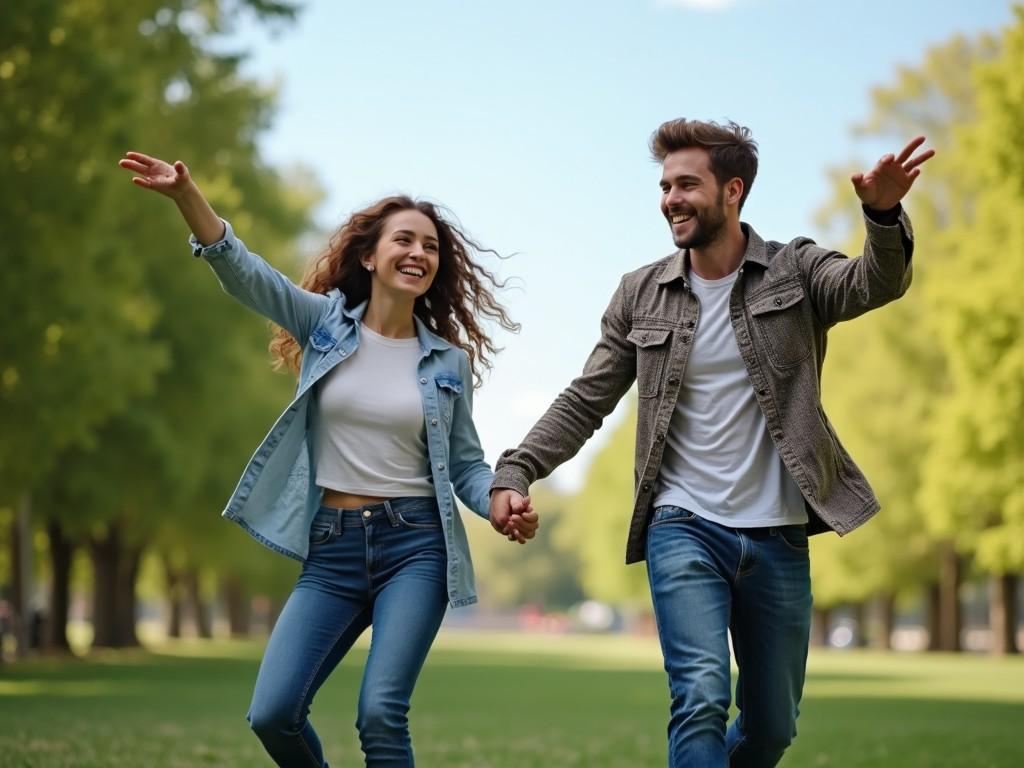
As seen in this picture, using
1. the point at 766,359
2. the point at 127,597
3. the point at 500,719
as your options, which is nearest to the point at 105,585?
the point at 127,597

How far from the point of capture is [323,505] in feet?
19.4

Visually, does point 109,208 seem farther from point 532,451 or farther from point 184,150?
point 532,451

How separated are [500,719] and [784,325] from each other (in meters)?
10.6

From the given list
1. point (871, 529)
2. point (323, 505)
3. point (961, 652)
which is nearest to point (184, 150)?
point (871, 529)

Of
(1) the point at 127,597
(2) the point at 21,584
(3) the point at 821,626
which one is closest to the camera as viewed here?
(2) the point at 21,584

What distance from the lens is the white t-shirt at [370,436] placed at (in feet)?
19.3

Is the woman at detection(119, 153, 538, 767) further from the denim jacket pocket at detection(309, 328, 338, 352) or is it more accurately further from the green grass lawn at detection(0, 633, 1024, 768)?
the green grass lawn at detection(0, 633, 1024, 768)

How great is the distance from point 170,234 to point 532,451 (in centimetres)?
2383

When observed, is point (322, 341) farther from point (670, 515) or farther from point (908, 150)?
point (908, 150)

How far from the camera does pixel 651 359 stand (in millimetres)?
5746

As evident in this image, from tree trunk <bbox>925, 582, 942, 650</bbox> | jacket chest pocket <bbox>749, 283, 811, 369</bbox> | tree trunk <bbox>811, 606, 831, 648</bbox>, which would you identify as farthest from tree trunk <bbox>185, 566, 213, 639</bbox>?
jacket chest pocket <bbox>749, 283, 811, 369</bbox>

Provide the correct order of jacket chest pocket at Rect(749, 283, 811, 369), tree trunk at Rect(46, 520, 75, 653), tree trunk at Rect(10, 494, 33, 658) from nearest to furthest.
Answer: jacket chest pocket at Rect(749, 283, 811, 369) < tree trunk at Rect(10, 494, 33, 658) < tree trunk at Rect(46, 520, 75, 653)

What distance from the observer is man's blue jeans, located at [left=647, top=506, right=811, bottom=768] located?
512cm

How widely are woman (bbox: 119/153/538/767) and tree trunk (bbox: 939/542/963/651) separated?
125ft
